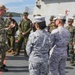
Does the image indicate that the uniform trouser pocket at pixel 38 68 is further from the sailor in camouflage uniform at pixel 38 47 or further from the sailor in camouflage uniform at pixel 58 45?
the sailor in camouflage uniform at pixel 58 45

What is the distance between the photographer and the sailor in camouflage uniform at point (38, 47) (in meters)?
5.63

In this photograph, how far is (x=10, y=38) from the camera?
12.0 meters

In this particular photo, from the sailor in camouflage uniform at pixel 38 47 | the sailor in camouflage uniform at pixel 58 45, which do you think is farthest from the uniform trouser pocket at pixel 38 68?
the sailor in camouflage uniform at pixel 58 45

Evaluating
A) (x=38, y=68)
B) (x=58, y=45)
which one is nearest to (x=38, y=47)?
(x=38, y=68)

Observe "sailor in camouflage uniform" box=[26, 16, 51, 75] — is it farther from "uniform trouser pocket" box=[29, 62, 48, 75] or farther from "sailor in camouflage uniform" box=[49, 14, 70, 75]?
"sailor in camouflage uniform" box=[49, 14, 70, 75]

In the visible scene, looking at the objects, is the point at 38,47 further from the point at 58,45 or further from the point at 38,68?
the point at 58,45

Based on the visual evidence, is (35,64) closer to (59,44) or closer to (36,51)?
(36,51)

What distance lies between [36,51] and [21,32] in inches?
219

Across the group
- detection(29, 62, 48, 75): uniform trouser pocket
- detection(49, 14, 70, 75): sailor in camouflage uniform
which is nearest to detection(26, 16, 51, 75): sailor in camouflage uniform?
detection(29, 62, 48, 75): uniform trouser pocket

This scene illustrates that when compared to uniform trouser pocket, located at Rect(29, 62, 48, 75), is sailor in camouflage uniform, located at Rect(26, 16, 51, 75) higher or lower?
higher

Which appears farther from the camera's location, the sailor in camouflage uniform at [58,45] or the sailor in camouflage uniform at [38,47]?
the sailor in camouflage uniform at [58,45]

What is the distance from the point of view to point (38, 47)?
5.69 m

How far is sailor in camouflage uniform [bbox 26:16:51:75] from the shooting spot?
5.63 m

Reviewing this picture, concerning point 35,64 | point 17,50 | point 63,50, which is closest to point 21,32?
point 17,50
